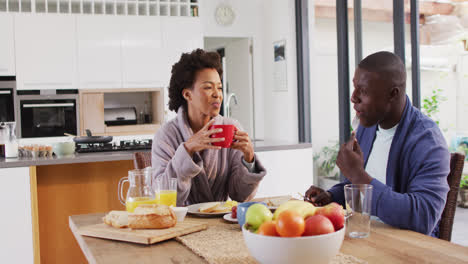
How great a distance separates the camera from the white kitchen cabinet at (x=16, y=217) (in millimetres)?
2799

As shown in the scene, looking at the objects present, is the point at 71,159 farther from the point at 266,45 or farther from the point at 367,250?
the point at 266,45

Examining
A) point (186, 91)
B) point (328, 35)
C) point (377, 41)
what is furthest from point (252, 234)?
point (328, 35)

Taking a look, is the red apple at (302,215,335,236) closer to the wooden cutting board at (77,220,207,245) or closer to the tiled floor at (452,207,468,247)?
the wooden cutting board at (77,220,207,245)

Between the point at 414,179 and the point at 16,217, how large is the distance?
7.32 feet

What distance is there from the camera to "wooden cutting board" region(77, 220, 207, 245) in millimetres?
1332

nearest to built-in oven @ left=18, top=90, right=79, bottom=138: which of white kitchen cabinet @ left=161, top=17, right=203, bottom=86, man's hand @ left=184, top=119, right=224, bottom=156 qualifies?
white kitchen cabinet @ left=161, top=17, right=203, bottom=86

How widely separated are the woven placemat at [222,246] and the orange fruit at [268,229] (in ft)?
0.53

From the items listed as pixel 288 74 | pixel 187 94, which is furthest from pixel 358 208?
pixel 288 74

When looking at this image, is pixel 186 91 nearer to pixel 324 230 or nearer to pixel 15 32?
pixel 324 230

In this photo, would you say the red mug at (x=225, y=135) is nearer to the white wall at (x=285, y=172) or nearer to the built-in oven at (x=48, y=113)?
the white wall at (x=285, y=172)

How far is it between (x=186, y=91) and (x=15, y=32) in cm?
370

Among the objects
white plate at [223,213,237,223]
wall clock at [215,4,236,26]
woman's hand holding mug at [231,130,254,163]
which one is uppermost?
wall clock at [215,4,236,26]

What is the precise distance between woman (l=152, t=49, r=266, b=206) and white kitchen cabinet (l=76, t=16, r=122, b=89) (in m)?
3.38

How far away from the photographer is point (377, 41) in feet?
14.0
